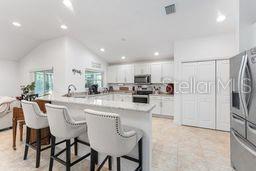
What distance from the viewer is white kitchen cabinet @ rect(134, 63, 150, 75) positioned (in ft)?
19.1

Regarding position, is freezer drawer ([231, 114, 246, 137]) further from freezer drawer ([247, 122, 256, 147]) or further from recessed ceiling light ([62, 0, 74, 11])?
recessed ceiling light ([62, 0, 74, 11])

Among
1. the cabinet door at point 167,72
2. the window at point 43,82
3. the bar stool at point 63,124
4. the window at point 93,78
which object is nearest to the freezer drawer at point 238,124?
the bar stool at point 63,124

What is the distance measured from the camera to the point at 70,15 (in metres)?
3.63

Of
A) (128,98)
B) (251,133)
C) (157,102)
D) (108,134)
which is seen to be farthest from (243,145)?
(128,98)

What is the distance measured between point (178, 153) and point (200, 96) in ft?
6.73

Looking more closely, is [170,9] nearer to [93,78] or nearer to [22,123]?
→ [22,123]

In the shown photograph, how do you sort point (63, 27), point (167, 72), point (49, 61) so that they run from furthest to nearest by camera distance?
point (167, 72) < point (49, 61) < point (63, 27)

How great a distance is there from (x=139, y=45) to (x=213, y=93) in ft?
9.07

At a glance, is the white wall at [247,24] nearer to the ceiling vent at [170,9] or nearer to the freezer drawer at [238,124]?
the freezer drawer at [238,124]

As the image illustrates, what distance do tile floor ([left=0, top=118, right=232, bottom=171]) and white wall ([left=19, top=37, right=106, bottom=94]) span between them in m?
2.05

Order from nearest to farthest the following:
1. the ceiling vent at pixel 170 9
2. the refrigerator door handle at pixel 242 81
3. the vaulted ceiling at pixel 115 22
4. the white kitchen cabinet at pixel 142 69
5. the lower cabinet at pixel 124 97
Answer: the refrigerator door handle at pixel 242 81 → the ceiling vent at pixel 170 9 → the vaulted ceiling at pixel 115 22 → the white kitchen cabinet at pixel 142 69 → the lower cabinet at pixel 124 97

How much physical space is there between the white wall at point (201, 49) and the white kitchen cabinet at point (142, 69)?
1.64m

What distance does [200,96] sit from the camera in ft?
13.4

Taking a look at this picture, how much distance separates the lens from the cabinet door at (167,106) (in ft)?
16.6
